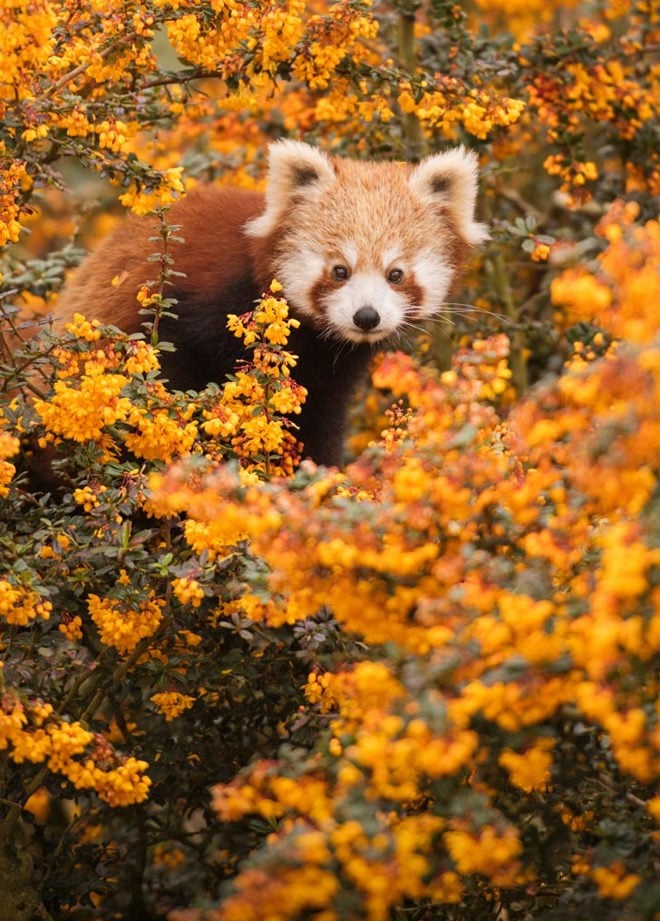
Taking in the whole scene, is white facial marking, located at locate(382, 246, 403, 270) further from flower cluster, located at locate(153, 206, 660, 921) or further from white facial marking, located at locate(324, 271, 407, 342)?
flower cluster, located at locate(153, 206, 660, 921)

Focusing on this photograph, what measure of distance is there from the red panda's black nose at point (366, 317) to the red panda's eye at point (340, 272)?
0.92ft

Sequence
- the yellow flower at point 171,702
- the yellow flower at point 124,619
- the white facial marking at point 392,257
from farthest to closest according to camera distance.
A: 1. the white facial marking at point 392,257
2. the yellow flower at point 171,702
3. the yellow flower at point 124,619

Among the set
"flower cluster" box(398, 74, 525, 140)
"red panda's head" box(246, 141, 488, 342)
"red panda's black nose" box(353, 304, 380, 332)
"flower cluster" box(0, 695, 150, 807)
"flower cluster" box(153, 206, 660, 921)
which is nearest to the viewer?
"flower cluster" box(153, 206, 660, 921)

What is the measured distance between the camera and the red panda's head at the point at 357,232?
5477 mm

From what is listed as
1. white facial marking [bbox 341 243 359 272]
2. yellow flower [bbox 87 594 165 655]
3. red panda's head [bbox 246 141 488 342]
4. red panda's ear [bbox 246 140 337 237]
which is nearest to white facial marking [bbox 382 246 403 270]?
red panda's head [bbox 246 141 488 342]

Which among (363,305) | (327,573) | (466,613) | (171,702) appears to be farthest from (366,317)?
(466,613)

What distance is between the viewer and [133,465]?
384 cm

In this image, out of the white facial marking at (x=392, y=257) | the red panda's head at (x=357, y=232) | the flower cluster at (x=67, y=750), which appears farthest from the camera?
the white facial marking at (x=392, y=257)

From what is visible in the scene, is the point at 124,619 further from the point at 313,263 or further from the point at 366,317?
the point at 313,263

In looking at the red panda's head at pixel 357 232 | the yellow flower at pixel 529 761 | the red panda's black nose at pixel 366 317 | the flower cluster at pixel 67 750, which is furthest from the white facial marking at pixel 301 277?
the yellow flower at pixel 529 761

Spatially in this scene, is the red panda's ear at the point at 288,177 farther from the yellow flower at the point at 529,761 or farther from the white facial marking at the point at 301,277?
the yellow flower at the point at 529,761

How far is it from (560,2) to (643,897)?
7.65 meters

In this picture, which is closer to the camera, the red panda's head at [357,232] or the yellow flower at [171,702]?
the yellow flower at [171,702]

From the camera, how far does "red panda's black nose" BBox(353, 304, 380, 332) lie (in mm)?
5316
